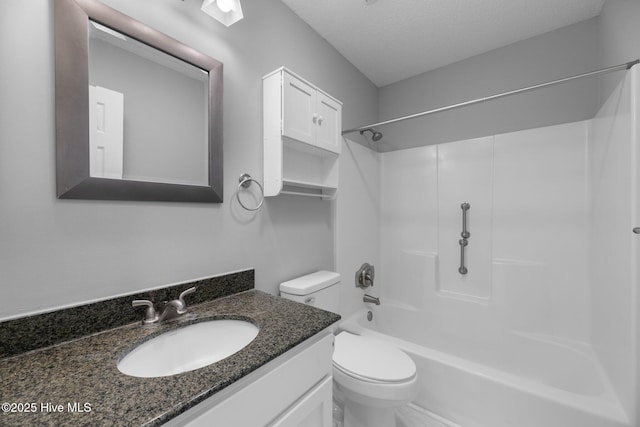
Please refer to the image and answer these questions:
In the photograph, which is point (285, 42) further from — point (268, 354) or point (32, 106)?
point (268, 354)

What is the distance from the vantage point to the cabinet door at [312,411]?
750 millimetres

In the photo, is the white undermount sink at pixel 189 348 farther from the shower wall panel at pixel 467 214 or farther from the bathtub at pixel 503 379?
the shower wall panel at pixel 467 214

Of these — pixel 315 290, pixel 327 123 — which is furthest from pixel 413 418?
pixel 327 123

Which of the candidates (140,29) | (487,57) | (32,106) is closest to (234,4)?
(140,29)

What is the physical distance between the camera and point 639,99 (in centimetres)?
110

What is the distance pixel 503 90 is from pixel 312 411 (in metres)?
2.48

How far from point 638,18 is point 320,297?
208 centimetres

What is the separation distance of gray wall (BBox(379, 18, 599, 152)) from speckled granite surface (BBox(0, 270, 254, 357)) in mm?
2164

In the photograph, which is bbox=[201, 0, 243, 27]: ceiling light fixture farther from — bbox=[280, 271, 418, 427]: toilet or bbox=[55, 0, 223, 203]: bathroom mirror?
bbox=[280, 271, 418, 427]: toilet

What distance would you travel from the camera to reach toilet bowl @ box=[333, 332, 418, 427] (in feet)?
3.91

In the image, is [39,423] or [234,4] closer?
[39,423]

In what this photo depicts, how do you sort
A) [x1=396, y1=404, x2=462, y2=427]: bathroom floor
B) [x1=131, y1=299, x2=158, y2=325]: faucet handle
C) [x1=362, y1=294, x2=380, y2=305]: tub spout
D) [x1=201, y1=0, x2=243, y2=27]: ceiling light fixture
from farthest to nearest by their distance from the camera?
[x1=362, y1=294, x2=380, y2=305]: tub spout
[x1=396, y1=404, x2=462, y2=427]: bathroom floor
[x1=201, y1=0, x2=243, y2=27]: ceiling light fixture
[x1=131, y1=299, x2=158, y2=325]: faucet handle

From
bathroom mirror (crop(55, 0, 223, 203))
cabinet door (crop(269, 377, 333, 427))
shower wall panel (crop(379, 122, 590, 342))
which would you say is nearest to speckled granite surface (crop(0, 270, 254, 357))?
bathroom mirror (crop(55, 0, 223, 203))

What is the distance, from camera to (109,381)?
575 mm
